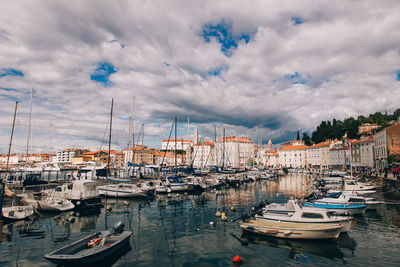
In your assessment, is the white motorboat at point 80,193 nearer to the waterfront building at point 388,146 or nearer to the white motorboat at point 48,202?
the white motorboat at point 48,202

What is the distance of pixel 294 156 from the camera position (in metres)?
173

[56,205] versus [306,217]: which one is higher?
[306,217]

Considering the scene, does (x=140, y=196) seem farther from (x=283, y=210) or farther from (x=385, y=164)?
(x=385, y=164)

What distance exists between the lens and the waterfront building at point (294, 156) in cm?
16918

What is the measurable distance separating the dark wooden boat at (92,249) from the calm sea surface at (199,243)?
798mm

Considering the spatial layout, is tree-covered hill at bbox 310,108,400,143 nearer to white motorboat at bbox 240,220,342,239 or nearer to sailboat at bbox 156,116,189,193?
sailboat at bbox 156,116,189,193

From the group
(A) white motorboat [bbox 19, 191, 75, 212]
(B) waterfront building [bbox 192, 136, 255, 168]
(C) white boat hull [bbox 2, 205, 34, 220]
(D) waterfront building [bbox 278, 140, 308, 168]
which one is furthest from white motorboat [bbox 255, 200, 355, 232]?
(D) waterfront building [bbox 278, 140, 308, 168]

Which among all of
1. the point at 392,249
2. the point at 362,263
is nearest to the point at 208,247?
the point at 362,263

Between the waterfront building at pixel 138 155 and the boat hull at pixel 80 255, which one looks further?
the waterfront building at pixel 138 155

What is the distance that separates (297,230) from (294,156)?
554 ft

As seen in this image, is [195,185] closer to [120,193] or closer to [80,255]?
[120,193]

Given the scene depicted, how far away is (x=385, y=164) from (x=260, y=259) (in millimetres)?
78603

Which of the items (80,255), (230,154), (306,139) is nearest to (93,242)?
(80,255)

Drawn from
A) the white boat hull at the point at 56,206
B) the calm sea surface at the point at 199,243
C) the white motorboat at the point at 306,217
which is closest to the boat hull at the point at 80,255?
the calm sea surface at the point at 199,243
